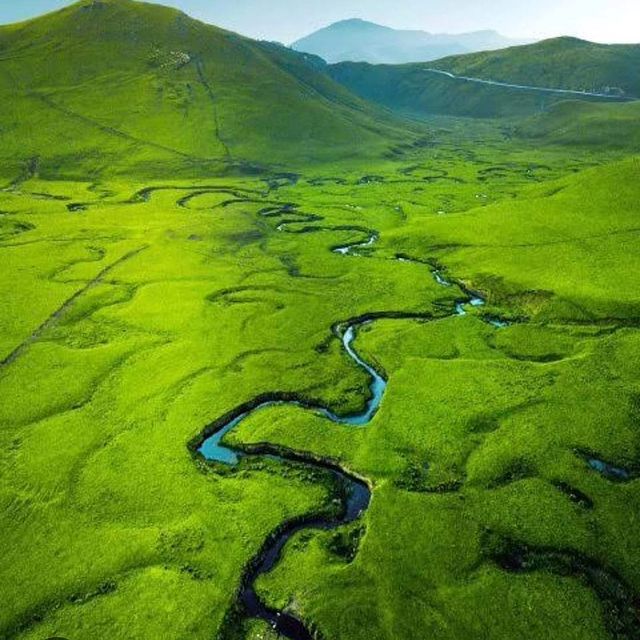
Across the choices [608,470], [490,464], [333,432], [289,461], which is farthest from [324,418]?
[608,470]

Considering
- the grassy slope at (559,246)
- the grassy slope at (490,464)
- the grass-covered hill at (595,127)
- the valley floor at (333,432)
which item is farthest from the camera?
the grass-covered hill at (595,127)

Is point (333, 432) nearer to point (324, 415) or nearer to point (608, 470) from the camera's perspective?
point (324, 415)

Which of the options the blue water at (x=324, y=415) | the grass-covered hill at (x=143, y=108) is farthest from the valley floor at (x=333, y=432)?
the grass-covered hill at (x=143, y=108)

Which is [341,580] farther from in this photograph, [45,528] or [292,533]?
[45,528]

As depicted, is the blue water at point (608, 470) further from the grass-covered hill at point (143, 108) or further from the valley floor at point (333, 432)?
the grass-covered hill at point (143, 108)

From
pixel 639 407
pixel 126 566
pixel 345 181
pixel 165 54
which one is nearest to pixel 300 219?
pixel 345 181

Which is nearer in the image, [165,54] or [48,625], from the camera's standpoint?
[48,625]
